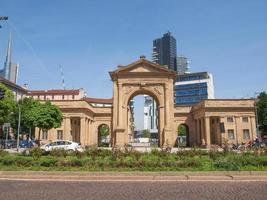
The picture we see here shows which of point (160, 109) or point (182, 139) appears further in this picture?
point (182, 139)

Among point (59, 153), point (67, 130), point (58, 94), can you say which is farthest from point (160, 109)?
point (58, 94)

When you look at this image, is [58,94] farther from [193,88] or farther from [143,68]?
[193,88]

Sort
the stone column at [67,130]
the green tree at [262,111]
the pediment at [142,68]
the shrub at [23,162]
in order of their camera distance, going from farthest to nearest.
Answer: the green tree at [262,111], the stone column at [67,130], the pediment at [142,68], the shrub at [23,162]

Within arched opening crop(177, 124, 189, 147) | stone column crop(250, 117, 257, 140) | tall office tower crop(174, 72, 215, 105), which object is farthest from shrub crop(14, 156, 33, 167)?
tall office tower crop(174, 72, 215, 105)

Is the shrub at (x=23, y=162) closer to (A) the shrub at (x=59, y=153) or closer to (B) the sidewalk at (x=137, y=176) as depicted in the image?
(B) the sidewalk at (x=137, y=176)

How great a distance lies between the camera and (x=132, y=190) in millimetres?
11469

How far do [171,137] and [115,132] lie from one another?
11.1 m

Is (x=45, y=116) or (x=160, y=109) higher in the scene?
(x=160, y=109)

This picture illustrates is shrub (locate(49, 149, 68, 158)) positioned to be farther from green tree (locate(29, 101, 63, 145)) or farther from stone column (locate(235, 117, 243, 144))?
stone column (locate(235, 117, 243, 144))

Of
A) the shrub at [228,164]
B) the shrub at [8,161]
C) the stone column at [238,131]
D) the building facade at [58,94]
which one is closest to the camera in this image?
the shrub at [228,164]

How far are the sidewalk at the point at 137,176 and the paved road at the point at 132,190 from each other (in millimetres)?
839

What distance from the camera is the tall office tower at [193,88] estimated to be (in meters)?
166

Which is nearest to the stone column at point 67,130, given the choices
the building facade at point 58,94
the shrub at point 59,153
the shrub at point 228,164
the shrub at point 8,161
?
the shrub at point 59,153

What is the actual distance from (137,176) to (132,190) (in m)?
3.62
